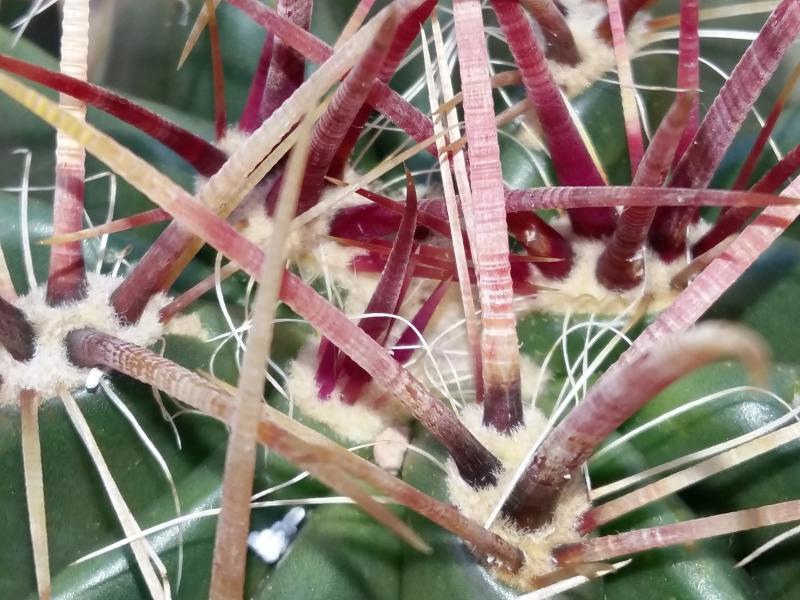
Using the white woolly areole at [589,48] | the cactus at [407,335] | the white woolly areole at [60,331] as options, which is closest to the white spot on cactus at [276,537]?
the cactus at [407,335]

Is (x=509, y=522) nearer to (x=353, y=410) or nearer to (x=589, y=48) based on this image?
(x=353, y=410)

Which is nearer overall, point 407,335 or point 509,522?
point 509,522

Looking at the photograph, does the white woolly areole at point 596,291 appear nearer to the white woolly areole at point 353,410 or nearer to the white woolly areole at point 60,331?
the white woolly areole at point 353,410

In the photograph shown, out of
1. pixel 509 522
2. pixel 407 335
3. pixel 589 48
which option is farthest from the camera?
pixel 589 48

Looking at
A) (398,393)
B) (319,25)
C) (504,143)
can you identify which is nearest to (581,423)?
(398,393)

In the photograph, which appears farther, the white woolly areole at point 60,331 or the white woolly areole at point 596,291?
the white woolly areole at point 596,291

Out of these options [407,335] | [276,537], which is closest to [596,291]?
[407,335]

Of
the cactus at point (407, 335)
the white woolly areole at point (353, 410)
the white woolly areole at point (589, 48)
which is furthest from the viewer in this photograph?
the white woolly areole at point (589, 48)

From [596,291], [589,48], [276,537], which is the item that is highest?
[589,48]
